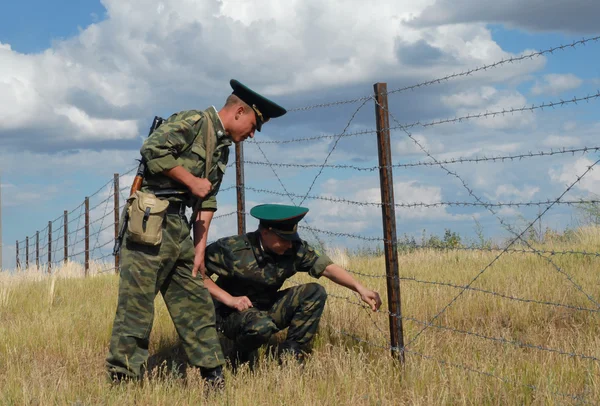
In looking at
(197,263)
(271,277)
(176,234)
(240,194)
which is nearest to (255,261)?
(271,277)

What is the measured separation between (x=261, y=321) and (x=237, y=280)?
17.2 inches

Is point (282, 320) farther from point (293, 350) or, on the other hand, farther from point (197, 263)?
point (197, 263)

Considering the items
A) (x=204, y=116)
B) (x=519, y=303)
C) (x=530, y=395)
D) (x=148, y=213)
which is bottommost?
(x=530, y=395)

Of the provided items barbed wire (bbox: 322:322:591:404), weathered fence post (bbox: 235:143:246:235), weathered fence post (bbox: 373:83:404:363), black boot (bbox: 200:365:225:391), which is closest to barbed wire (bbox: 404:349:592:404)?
barbed wire (bbox: 322:322:591:404)

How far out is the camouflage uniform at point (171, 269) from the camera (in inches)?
166

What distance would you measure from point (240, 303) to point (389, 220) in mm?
1263

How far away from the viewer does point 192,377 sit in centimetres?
464

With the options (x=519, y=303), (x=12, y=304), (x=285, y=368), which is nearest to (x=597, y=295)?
(x=519, y=303)

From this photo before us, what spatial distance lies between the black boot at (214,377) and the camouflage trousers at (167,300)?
0.06 metres

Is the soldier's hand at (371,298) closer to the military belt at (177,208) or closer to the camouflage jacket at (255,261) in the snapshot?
the camouflage jacket at (255,261)

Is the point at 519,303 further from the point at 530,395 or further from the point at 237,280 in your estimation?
the point at 237,280

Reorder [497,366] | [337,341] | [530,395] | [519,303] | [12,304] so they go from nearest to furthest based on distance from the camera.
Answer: [530,395], [497,366], [337,341], [519,303], [12,304]

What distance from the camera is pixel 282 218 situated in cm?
484

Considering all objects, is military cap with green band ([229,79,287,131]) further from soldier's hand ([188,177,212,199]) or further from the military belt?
the military belt
